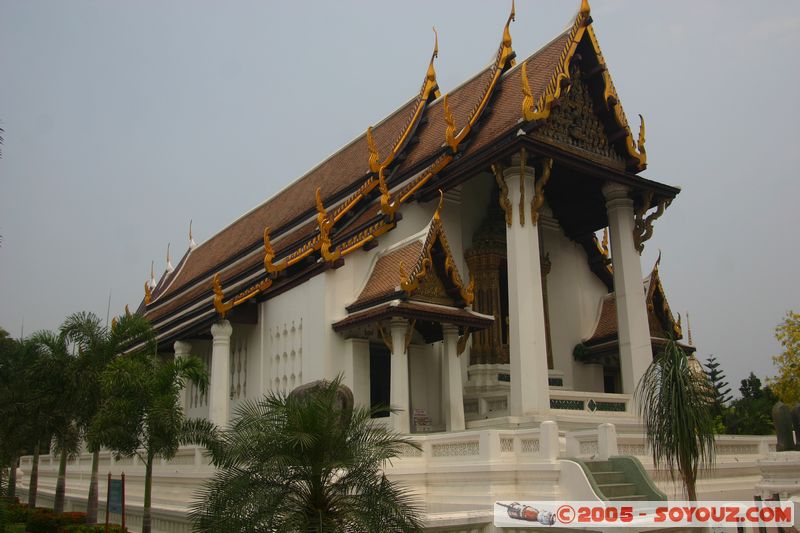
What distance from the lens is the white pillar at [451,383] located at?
44.3 ft

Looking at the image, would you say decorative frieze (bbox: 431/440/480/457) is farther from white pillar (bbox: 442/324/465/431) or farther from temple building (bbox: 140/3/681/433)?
white pillar (bbox: 442/324/465/431)

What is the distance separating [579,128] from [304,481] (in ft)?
36.1

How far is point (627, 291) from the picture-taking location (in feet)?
50.8

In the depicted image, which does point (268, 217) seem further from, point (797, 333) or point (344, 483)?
point (344, 483)

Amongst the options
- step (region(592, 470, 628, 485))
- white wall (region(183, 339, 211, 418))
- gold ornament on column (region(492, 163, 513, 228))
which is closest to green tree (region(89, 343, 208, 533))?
step (region(592, 470, 628, 485))

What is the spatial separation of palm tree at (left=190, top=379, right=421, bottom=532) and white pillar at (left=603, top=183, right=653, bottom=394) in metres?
9.72

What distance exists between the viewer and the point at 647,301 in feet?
55.6

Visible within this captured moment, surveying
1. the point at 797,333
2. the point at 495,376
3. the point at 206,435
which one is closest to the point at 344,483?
the point at 206,435

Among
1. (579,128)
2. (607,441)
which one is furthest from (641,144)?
(607,441)

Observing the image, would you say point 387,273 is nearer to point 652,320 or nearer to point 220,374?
point 220,374

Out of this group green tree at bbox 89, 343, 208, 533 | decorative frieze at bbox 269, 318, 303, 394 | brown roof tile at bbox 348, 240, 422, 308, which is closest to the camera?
green tree at bbox 89, 343, 208, 533

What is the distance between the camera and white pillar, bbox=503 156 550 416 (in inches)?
511

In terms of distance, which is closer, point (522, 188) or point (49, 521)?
point (49, 521)

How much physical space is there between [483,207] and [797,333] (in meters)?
12.2
